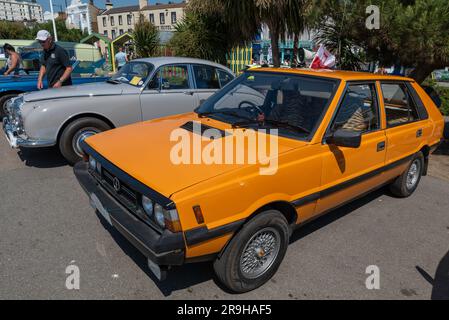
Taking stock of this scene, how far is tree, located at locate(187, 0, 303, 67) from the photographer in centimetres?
765

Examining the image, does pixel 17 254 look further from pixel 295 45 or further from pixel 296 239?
pixel 295 45

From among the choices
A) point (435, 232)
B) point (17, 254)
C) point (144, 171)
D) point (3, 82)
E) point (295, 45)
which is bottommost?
point (435, 232)

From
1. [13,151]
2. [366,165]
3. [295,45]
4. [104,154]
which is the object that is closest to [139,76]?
[13,151]

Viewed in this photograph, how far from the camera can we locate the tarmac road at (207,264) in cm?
266

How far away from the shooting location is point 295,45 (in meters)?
8.98

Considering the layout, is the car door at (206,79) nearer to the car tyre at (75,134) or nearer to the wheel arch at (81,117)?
the wheel arch at (81,117)

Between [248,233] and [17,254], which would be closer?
[248,233]

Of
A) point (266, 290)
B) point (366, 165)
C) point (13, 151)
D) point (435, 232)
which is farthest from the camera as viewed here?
point (13, 151)

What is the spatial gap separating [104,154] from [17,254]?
1246mm

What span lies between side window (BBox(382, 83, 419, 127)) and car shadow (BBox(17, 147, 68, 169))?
468 centimetres

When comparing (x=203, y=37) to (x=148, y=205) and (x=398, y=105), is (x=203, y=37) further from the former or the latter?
(x=148, y=205)

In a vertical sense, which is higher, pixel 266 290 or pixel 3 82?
pixel 3 82

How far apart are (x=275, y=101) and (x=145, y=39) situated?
9.73 meters

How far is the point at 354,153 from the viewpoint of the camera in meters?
3.14
